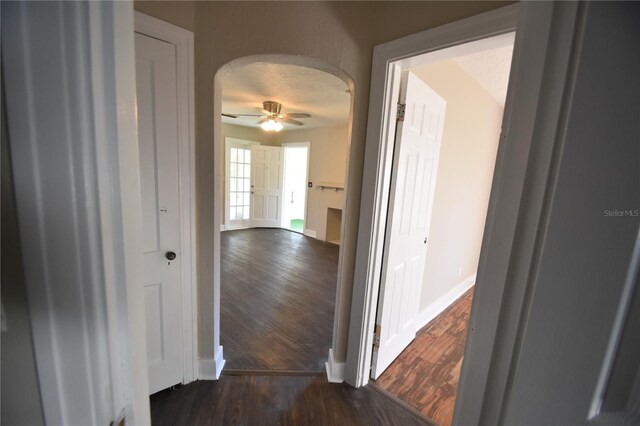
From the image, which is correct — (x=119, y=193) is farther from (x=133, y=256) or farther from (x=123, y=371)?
(x=123, y=371)

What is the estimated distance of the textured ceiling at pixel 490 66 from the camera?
1.95m

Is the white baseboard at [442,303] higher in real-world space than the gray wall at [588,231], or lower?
lower

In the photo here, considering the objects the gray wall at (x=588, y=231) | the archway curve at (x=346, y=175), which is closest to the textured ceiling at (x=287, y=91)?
the archway curve at (x=346, y=175)

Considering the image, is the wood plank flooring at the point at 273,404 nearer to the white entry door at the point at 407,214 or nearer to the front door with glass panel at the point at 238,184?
the white entry door at the point at 407,214

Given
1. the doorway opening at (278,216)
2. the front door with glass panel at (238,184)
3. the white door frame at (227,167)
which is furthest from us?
the front door with glass panel at (238,184)

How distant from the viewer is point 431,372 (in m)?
1.93

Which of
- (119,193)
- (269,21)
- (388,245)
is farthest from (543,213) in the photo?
(269,21)

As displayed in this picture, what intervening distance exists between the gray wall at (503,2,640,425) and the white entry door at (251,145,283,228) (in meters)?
5.99

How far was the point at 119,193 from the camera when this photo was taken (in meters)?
0.40

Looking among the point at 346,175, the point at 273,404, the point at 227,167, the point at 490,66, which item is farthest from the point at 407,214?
the point at 227,167

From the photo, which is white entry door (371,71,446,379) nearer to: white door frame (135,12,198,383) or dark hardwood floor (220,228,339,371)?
dark hardwood floor (220,228,339,371)

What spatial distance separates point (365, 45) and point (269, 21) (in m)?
0.55

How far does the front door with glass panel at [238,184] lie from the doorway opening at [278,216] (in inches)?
0.9

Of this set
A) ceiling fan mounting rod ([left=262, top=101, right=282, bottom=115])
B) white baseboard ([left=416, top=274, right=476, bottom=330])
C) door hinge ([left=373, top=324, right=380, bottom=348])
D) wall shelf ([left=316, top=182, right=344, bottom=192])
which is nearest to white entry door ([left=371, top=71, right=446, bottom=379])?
door hinge ([left=373, top=324, right=380, bottom=348])
